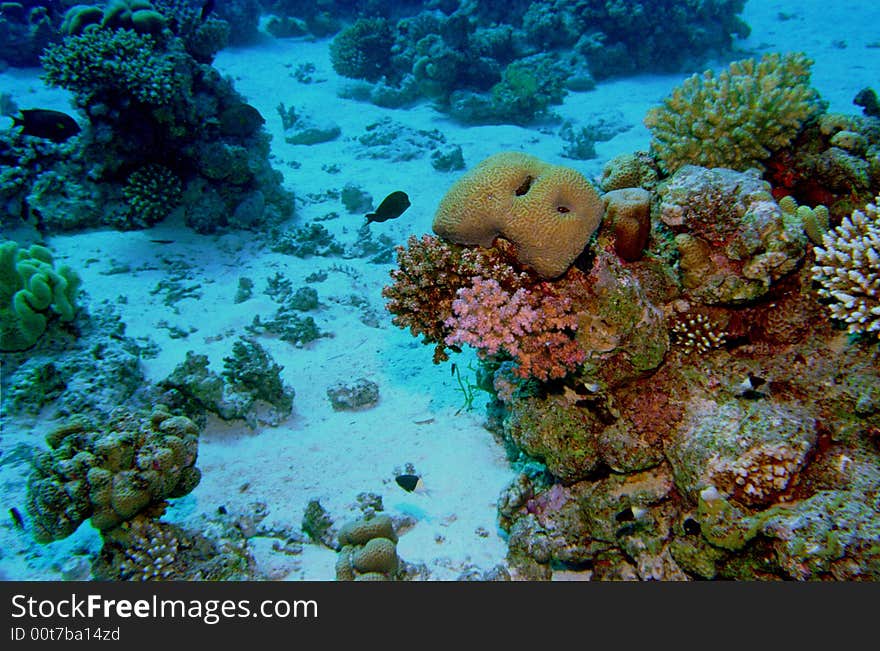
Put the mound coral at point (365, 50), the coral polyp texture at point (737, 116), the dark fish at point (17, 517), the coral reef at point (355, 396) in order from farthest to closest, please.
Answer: the mound coral at point (365, 50) → the coral reef at point (355, 396) → the coral polyp texture at point (737, 116) → the dark fish at point (17, 517)

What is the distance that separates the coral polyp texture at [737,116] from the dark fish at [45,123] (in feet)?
29.5

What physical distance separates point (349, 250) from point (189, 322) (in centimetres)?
354

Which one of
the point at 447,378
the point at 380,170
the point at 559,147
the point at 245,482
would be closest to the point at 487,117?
the point at 559,147

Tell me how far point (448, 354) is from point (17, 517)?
13.4 ft

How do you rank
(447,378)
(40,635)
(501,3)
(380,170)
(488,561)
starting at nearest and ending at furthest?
(40,635), (488,561), (447,378), (380,170), (501,3)

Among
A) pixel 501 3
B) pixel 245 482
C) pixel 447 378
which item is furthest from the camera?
pixel 501 3

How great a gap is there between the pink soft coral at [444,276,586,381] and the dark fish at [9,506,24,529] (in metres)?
3.99

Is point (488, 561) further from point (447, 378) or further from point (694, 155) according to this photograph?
point (694, 155)

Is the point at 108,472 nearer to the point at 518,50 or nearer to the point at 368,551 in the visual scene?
the point at 368,551

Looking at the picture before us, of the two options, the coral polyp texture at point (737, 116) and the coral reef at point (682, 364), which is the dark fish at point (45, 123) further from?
the coral polyp texture at point (737, 116)

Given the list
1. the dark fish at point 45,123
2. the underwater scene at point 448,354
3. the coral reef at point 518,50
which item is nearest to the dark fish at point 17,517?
the underwater scene at point 448,354

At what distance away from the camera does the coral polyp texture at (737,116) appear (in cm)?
411

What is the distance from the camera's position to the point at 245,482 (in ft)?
16.0

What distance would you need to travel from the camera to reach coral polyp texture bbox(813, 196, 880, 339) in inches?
122
